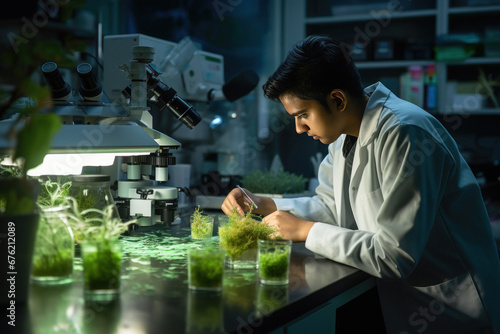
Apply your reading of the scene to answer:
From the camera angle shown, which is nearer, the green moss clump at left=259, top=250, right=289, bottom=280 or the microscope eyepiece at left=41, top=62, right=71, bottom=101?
the green moss clump at left=259, top=250, right=289, bottom=280

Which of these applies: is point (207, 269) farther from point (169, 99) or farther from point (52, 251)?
point (169, 99)

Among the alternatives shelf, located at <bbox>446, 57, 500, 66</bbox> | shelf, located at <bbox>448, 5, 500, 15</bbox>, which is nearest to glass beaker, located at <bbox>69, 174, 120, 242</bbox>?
shelf, located at <bbox>446, 57, 500, 66</bbox>

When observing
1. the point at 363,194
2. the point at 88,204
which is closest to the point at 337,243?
the point at 363,194

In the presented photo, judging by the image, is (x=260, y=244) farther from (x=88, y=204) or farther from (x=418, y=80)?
(x=418, y=80)

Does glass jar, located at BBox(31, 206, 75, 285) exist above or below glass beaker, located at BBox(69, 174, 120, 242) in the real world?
below

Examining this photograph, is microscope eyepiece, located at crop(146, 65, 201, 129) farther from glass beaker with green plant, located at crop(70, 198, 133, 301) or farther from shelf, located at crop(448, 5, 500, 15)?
shelf, located at crop(448, 5, 500, 15)

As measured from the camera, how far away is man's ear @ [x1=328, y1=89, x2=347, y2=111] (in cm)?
143

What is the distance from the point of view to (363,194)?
1464 mm

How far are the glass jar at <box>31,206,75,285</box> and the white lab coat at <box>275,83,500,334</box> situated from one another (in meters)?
0.61

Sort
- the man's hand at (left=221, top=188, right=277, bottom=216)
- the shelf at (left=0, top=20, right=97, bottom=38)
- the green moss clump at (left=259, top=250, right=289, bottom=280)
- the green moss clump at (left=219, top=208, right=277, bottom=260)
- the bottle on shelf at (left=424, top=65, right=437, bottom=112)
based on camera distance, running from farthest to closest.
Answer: the bottle on shelf at (left=424, top=65, right=437, bottom=112) < the shelf at (left=0, top=20, right=97, bottom=38) < the man's hand at (left=221, top=188, right=277, bottom=216) < the green moss clump at (left=219, top=208, right=277, bottom=260) < the green moss clump at (left=259, top=250, right=289, bottom=280)

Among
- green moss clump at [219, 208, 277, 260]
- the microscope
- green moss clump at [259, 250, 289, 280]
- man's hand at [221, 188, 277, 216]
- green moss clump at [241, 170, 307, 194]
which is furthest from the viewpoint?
green moss clump at [241, 170, 307, 194]

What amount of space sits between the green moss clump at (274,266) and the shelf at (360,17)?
3.09 metres

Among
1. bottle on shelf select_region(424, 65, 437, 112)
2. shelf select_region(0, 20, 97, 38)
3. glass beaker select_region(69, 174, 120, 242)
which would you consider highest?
shelf select_region(0, 20, 97, 38)

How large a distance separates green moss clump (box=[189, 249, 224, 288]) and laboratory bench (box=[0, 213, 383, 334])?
0.07 ft
